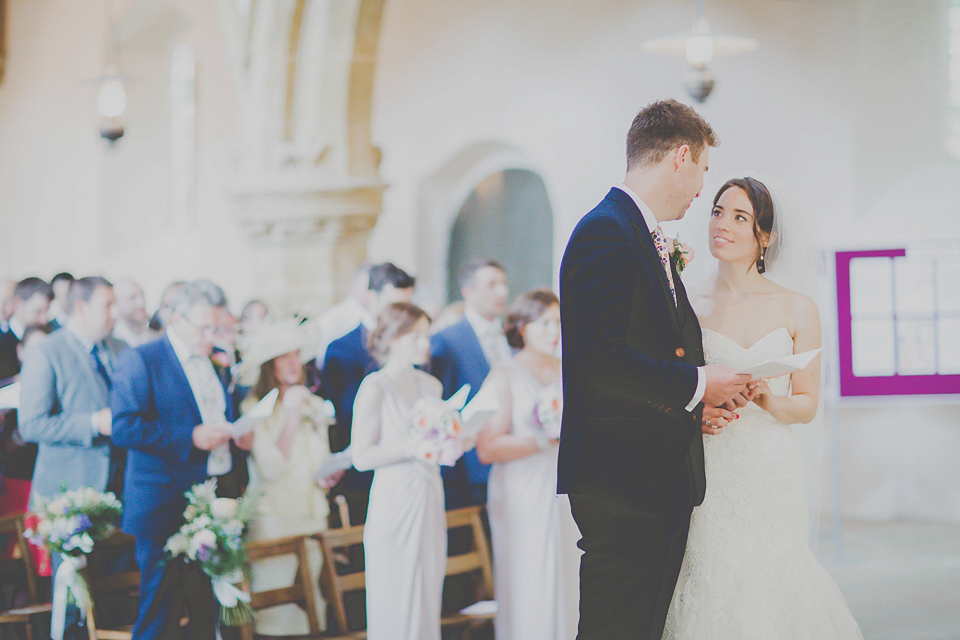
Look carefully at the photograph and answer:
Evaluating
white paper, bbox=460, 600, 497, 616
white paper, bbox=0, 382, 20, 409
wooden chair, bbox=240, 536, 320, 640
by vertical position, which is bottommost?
white paper, bbox=460, 600, 497, 616

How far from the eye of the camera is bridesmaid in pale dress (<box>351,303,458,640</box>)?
4.36m

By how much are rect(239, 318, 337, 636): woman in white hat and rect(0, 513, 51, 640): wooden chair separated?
0.94 m

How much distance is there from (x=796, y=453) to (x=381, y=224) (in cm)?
773

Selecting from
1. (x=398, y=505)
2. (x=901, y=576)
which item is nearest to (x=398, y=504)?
(x=398, y=505)

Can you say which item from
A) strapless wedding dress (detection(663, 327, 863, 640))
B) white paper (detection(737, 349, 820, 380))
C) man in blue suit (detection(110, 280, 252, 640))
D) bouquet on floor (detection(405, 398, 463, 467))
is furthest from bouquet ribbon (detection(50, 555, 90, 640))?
white paper (detection(737, 349, 820, 380))

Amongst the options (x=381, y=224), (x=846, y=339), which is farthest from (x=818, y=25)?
(x=381, y=224)

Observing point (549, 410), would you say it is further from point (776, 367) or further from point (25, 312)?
point (25, 312)

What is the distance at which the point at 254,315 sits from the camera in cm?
671

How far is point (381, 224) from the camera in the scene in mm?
10656

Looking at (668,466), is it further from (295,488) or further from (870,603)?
(870,603)

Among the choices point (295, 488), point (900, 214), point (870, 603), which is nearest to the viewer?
point (295, 488)

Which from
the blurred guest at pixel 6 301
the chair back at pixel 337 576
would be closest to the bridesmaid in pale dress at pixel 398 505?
the chair back at pixel 337 576

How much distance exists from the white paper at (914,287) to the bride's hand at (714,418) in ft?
17.8

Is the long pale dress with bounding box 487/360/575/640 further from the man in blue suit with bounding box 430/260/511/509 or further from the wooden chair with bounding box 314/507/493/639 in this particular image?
the man in blue suit with bounding box 430/260/511/509
